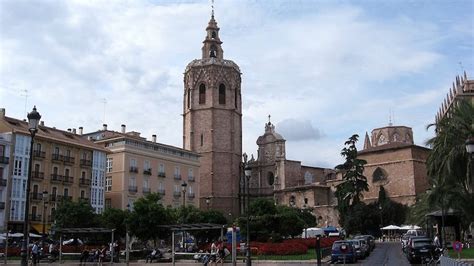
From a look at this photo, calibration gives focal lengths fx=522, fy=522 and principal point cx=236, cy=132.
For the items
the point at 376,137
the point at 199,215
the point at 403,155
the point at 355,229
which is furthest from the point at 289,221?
the point at 376,137

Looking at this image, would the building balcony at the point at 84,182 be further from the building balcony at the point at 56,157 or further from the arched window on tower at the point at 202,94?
the arched window on tower at the point at 202,94

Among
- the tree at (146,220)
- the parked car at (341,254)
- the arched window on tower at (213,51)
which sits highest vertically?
the arched window on tower at (213,51)

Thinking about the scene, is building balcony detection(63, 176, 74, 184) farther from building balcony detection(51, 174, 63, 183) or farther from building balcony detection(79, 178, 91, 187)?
building balcony detection(79, 178, 91, 187)

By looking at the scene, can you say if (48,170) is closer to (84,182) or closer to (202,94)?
(84,182)

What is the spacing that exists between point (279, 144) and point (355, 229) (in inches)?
1076

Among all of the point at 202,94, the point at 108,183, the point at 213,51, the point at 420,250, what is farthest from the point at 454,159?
the point at 213,51

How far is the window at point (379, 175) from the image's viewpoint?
236ft

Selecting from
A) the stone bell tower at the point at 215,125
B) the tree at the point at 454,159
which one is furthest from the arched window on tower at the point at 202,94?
the tree at the point at 454,159

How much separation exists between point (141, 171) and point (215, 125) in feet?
79.4

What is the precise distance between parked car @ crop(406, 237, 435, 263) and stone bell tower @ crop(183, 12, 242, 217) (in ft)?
177

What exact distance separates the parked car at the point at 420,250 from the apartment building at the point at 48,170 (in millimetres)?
30499

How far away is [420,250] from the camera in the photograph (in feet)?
85.3

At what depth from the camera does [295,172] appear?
81625mm

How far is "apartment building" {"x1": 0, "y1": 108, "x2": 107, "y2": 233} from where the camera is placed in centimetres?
4759
